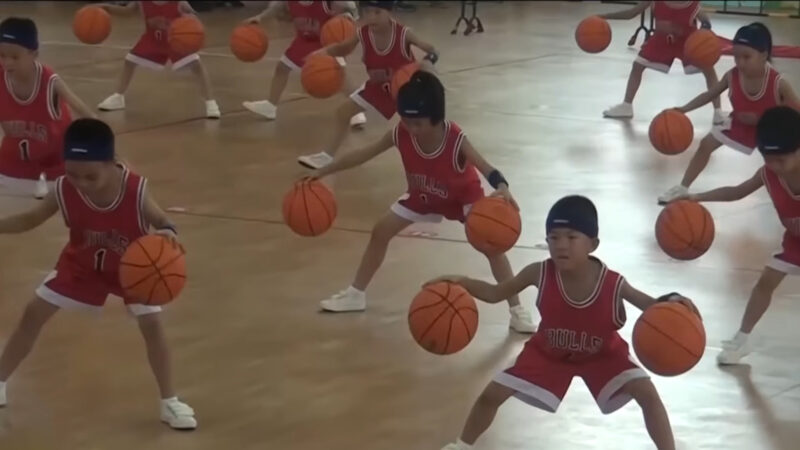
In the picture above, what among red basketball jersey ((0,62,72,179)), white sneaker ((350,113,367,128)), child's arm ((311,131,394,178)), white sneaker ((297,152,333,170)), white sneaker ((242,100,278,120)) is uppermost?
child's arm ((311,131,394,178))

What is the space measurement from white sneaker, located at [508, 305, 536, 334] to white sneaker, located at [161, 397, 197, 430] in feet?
5.88

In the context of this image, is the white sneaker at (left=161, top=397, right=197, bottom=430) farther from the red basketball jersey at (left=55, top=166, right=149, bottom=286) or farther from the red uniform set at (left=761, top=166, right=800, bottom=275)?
the red uniform set at (left=761, top=166, right=800, bottom=275)

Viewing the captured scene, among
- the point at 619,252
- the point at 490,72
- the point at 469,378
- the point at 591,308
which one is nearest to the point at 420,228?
the point at 619,252

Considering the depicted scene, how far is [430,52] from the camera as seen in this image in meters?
9.03

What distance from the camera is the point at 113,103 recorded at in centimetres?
1198

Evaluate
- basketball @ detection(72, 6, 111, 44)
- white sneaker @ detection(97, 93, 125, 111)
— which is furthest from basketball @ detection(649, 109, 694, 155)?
white sneaker @ detection(97, 93, 125, 111)

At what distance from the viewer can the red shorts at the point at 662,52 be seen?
11359 mm

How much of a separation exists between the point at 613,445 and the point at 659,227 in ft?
3.82

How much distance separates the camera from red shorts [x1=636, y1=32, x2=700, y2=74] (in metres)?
11.4

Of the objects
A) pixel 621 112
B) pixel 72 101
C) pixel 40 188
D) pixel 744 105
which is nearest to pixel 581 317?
pixel 72 101

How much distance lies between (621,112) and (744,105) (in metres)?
4.03

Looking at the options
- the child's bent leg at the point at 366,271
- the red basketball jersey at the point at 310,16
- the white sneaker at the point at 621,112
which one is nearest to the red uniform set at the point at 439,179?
the child's bent leg at the point at 366,271

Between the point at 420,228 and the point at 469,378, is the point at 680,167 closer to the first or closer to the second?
the point at 420,228

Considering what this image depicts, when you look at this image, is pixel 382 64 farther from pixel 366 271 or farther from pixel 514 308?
pixel 514 308
